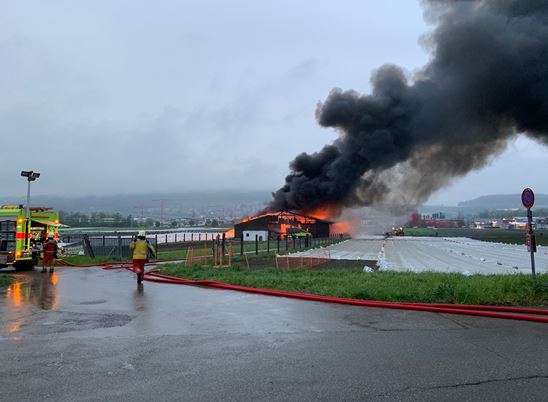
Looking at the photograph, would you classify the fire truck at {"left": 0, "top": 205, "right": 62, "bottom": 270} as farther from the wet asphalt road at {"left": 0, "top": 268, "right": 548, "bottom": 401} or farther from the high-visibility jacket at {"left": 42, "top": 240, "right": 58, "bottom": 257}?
the wet asphalt road at {"left": 0, "top": 268, "right": 548, "bottom": 401}

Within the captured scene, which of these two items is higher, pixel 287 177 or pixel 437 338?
pixel 287 177

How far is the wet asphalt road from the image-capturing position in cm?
358

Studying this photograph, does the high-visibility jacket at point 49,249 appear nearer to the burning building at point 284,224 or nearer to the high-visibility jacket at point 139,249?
the high-visibility jacket at point 139,249

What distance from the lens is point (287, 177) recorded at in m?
57.4

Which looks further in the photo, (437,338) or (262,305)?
(262,305)

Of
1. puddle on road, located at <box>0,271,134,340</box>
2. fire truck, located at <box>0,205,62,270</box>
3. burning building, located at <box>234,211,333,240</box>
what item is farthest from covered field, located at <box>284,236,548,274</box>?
burning building, located at <box>234,211,333,240</box>

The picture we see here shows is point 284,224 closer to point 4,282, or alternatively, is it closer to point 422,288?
point 4,282

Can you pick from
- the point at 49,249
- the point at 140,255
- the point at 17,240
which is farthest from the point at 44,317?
the point at 17,240

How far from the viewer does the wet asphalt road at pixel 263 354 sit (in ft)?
11.8

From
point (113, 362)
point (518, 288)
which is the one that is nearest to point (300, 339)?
point (113, 362)

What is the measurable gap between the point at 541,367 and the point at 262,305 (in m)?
4.46

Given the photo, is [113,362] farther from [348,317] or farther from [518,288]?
[518,288]

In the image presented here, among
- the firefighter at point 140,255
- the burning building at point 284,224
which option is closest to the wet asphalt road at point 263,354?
the firefighter at point 140,255

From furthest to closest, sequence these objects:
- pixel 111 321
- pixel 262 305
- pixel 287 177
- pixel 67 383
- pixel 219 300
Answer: pixel 287 177 → pixel 219 300 → pixel 262 305 → pixel 111 321 → pixel 67 383
